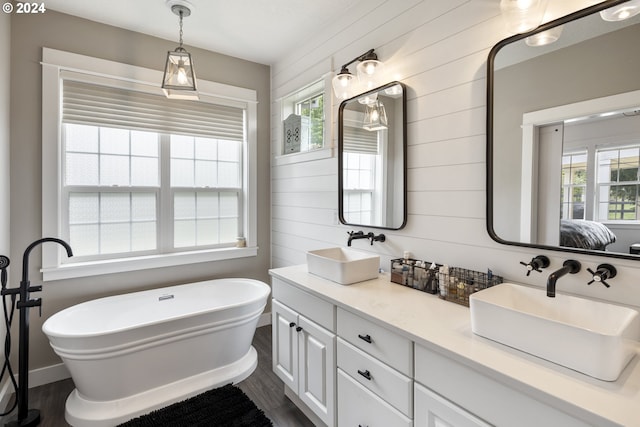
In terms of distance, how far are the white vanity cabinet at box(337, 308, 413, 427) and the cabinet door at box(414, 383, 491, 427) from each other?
0.12 feet

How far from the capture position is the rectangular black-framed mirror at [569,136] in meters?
1.14

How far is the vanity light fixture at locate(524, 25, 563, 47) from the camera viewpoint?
4.21ft

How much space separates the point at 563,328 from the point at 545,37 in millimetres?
1156

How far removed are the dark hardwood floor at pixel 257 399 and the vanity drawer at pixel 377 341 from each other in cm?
86

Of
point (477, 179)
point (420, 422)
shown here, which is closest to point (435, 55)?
point (477, 179)

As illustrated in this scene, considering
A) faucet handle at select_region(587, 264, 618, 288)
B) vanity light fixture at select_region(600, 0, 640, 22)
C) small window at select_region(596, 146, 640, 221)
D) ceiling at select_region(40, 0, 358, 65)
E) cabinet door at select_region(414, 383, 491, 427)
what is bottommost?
cabinet door at select_region(414, 383, 491, 427)

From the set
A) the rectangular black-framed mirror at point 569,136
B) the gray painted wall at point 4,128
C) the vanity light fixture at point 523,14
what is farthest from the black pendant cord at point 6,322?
the vanity light fixture at point 523,14

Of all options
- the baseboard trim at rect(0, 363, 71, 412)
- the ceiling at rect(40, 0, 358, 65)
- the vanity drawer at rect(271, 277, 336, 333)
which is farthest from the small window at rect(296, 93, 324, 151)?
the baseboard trim at rect(0, 363, 71, 412)

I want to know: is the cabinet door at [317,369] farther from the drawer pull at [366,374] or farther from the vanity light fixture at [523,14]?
the vanity light fixture at [523,14]

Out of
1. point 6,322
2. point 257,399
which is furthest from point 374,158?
point 6,322

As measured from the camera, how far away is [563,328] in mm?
924

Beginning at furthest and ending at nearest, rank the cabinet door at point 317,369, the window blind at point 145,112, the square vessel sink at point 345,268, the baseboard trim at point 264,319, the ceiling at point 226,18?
the baseboard trim at point 264,319, the window blind at point 145,112, the ceiling at point 226,18, the square vessel sink at point 345,268, the cabinet door at point 317,369

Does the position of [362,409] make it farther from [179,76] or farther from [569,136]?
[179,76]

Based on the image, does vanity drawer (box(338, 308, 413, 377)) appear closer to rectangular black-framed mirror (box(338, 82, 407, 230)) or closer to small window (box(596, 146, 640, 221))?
rectangular black-framed mirror (box(338, 82, 407, 230))
